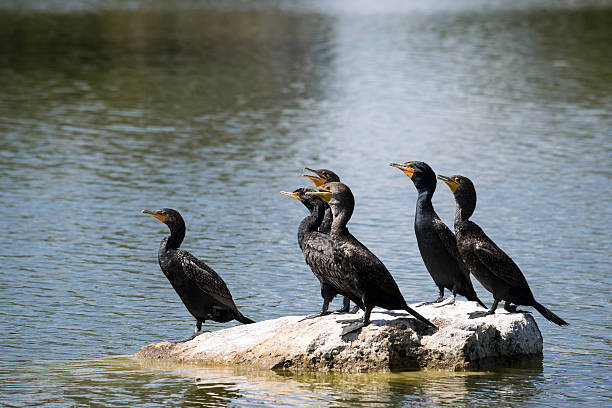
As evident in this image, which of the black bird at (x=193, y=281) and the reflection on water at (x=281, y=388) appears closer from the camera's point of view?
the reflection on water at (x=281, y=388)

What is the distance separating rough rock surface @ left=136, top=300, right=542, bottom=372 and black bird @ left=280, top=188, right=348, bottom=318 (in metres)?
0.33

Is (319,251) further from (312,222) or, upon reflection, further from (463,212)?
(463,212)

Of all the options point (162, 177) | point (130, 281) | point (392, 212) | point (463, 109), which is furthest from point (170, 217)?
point (463, 109)

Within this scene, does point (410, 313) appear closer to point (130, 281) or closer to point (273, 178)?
point (130, 281)

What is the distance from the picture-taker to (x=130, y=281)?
15.2 metres

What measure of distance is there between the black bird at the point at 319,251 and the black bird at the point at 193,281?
1071mm

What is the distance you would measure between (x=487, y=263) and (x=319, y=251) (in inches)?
68.6

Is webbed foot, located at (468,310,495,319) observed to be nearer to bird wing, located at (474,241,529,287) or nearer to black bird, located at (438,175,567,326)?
black bird, located at (438,175,567,326)

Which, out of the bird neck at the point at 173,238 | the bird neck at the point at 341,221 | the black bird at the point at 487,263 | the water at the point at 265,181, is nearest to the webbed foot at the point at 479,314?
the black bird at the point at 487,263

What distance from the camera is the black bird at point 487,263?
35.8ft

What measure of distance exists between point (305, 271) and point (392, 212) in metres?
4.38

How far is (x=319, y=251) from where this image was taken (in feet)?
35.4

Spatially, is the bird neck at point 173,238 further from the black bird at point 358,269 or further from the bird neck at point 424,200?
the bird neck at point 424,200

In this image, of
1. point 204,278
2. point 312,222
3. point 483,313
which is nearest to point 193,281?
point 204,278
